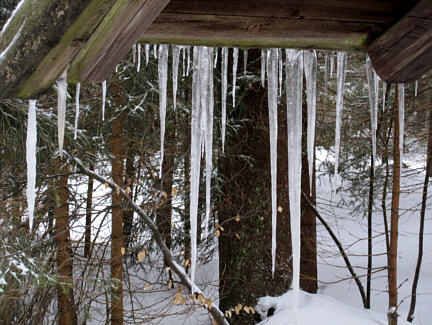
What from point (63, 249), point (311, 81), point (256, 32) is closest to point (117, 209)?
point (63, 249)

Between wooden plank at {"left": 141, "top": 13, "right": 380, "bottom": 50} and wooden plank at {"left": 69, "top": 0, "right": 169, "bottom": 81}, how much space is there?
24cm

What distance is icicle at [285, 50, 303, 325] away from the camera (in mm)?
1883

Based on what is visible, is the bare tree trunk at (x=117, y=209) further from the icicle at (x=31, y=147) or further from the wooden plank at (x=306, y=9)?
the wooden plank at (x=306, y=9)

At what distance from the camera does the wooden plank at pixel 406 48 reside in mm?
1443

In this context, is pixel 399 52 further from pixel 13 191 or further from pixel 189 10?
pixel 13 191

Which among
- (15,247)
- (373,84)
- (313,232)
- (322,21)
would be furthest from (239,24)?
(313,232)

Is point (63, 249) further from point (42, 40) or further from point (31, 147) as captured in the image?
point (42, 40)

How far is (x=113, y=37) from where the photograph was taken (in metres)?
1.09

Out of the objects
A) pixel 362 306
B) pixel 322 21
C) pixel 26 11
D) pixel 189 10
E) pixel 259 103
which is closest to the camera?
pixel 26 11

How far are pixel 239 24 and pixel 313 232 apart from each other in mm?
5687

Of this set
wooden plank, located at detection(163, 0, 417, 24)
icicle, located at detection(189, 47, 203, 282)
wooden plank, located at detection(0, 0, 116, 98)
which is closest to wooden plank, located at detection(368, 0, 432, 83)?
wooden plank, located at detection(163, 0, 417, 24)

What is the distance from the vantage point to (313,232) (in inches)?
266

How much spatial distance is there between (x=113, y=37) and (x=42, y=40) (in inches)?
6.5

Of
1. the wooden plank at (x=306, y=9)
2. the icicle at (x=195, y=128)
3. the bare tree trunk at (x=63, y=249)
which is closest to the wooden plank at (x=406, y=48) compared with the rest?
the wooden plank at (x=306, y=9)
